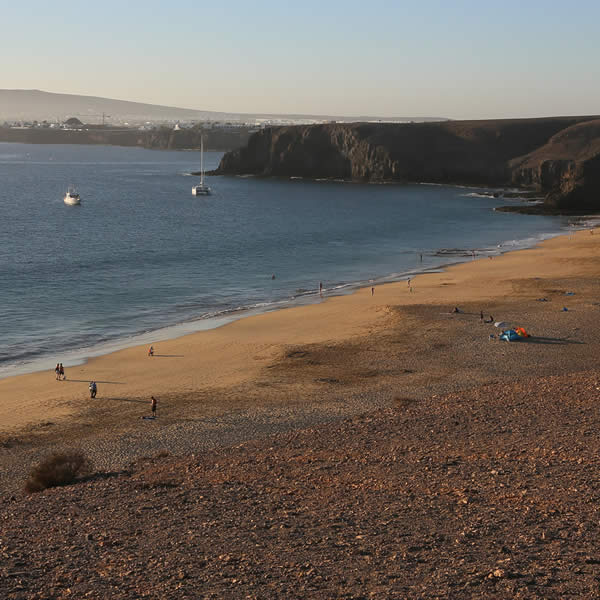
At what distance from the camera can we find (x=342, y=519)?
17.5 m

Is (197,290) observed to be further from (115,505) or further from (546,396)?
(115,505)

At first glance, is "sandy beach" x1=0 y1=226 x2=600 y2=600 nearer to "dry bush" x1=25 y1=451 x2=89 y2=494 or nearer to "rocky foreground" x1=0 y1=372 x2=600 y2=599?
"rocky foreground" x1=0 y1=372 x2=600 y2=599

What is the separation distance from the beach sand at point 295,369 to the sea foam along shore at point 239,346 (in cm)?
10

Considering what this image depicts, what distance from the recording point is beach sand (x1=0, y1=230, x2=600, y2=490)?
28484 mm

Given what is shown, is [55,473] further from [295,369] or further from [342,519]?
[295,369]

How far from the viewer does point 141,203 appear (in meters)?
129

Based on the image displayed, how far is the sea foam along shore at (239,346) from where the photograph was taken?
33.4 meters

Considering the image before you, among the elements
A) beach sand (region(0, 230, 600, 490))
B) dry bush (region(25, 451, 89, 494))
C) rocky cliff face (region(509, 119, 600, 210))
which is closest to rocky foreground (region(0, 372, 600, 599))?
dry bush (region(25, 451, 89, 494))

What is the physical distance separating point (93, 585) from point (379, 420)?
44.3 feet

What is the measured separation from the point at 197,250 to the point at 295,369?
1799 inches

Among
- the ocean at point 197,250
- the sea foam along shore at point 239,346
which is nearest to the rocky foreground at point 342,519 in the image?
the sea foam along shore at point 239,346

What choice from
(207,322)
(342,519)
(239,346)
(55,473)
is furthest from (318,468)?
(207,322)

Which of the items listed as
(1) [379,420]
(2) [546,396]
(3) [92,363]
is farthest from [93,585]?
(3) [92,363]

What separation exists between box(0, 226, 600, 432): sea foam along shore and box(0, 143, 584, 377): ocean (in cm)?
287
